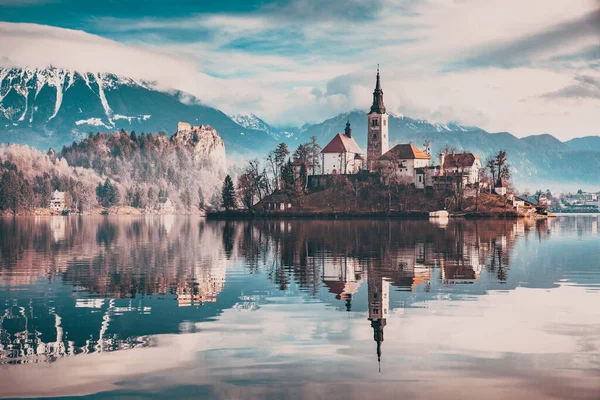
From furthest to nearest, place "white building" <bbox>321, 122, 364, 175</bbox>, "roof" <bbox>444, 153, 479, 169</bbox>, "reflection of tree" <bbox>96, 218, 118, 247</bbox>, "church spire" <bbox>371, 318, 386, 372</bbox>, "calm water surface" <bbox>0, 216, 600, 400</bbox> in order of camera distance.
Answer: "white building" <bbox>321, 122, 364, 175</bbox>, "roof" <bbox>444, 153, 479, 169</bbox>, "reflection of tree" <bbox>96, 218, 118, 247</bbox>, "church spire" <bbox>371, 318, 386, 372</bbox>, "calm water surface" <bbox>0, 216, 600, 400</bbox>

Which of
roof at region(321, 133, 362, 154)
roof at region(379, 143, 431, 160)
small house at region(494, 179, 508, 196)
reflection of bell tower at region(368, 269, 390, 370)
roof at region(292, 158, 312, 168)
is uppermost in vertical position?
roof at region(321, 133, 362, 154)

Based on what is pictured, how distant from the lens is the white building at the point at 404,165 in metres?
178

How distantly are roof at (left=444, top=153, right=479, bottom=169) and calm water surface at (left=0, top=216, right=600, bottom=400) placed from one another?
128 meters

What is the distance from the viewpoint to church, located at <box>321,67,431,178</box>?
179750mm

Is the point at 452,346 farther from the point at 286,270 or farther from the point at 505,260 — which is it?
the point at 505,260

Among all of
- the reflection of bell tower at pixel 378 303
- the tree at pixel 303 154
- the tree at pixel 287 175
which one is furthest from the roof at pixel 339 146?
the reflection of bell tower at pixel 378 303

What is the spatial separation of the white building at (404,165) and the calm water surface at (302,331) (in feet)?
434

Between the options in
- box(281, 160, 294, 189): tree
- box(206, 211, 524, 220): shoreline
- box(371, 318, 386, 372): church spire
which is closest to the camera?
box(371, 318, 386, 372): church spire

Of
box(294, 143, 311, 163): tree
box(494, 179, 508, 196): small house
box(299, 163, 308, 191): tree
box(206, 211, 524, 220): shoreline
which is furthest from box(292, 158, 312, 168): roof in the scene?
box(494, 179, 508, 196): small house

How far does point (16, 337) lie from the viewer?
73.5ft

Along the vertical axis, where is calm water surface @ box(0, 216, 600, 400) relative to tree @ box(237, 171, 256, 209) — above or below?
below

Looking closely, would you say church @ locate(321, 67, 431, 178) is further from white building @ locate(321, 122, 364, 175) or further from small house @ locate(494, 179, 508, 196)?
small house @ locate(494, 179, 508, 196)

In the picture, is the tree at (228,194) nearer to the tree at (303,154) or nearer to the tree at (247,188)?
the tree at (247,188)

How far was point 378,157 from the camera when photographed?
19000 cm
